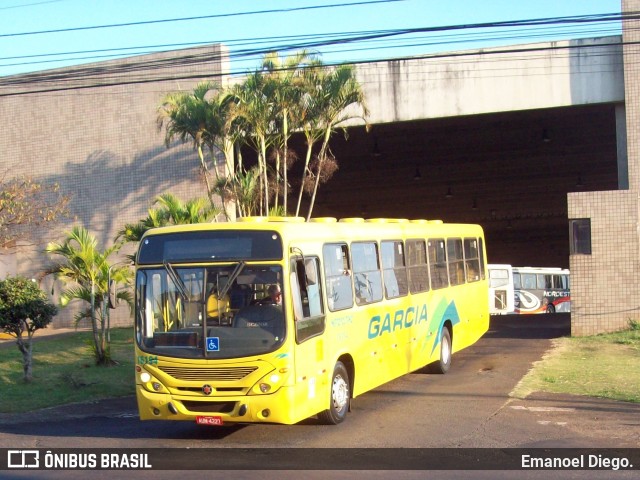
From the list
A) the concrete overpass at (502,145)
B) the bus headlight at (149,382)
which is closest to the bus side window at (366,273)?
the bus headlight at (149,382)

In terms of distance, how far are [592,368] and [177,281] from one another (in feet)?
29.2

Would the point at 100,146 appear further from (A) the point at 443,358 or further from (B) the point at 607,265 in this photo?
(B) the point at 607,265

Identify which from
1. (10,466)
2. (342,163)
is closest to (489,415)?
(10,466)

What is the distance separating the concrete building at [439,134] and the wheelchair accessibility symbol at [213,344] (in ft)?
26.2

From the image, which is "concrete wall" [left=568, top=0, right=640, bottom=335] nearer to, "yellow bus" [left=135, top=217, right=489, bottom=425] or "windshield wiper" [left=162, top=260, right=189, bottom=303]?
"yellow bus" [left=135, top=217, right=489, bottom=425]

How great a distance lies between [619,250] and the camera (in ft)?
67.5

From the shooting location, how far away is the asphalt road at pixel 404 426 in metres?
10.2

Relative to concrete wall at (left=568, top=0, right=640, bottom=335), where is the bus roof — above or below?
above

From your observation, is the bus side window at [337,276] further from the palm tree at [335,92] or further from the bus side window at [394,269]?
the palm tree at [335,92]

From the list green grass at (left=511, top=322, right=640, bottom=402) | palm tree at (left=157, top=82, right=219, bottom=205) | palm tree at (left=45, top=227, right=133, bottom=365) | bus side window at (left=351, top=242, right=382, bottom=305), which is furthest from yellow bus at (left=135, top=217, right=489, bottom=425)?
palm tree at (left=157, top=82, right=219, bottom=205)

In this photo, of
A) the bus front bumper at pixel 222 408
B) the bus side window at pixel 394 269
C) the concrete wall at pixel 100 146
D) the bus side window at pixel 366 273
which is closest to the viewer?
the bus front bumper at pixel 222 408

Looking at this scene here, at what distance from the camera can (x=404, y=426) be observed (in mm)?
11148

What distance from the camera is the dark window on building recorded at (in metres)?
20.9

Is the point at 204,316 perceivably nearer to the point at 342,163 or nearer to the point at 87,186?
the point at 87,186
